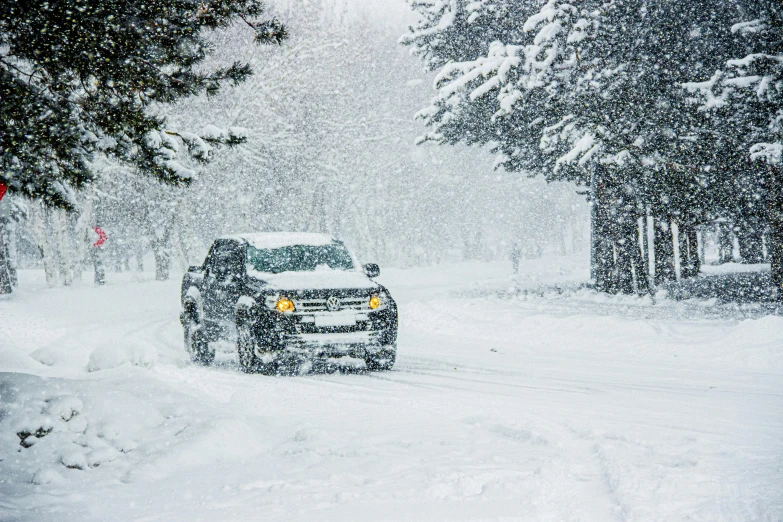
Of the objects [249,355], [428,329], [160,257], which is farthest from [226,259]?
[160,257]

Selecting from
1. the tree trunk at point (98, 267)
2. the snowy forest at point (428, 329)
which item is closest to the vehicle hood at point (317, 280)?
the snowy forest at point (428, 329)

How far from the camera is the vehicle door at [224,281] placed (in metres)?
10.5

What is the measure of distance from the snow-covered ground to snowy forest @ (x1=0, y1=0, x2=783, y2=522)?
0.11ft

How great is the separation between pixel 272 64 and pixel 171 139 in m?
30.9

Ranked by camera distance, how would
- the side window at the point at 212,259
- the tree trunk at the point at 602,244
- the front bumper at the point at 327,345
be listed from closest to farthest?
the front bumper at the point at 327,345 → the side window at the point at 212,259 → the tree trunk at the point at 602,244

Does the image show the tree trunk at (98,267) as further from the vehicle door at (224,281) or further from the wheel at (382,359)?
the wheel at (382,359)

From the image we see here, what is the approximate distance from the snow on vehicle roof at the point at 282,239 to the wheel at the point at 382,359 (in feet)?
7.17

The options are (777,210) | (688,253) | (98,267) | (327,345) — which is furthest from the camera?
(98,267)

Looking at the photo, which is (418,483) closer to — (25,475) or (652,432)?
(652,432)

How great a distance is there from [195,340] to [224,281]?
1.14 metres

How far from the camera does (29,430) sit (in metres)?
5.93

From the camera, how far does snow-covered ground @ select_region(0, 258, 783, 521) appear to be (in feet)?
14.9

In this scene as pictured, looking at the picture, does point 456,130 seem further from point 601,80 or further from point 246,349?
point 246,349

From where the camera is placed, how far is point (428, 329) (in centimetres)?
1634
